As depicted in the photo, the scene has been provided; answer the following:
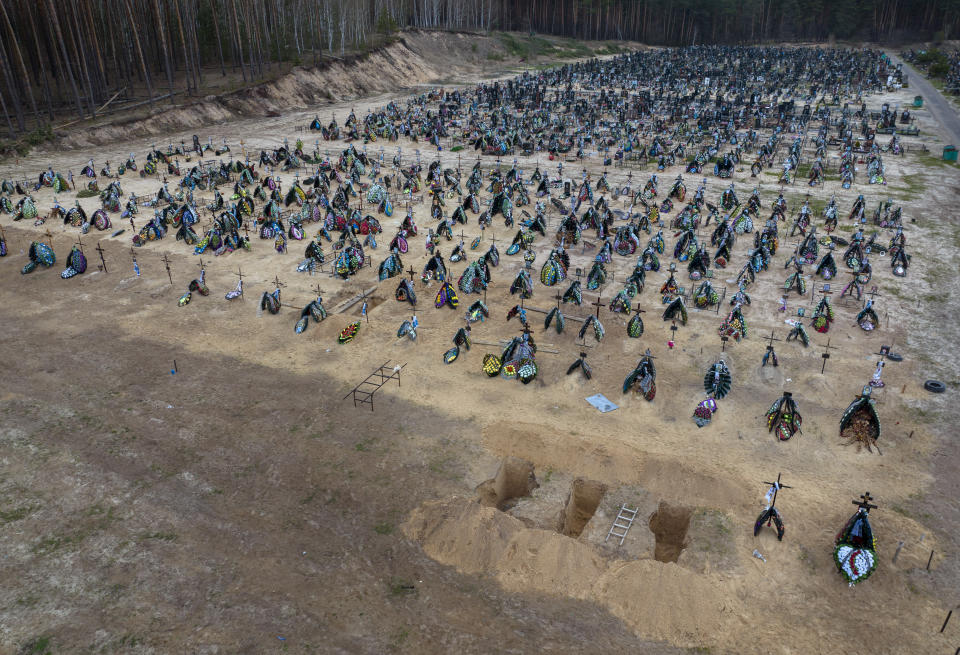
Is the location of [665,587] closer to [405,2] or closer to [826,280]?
[826,280]

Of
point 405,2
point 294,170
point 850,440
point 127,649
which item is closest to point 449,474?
point 127,649

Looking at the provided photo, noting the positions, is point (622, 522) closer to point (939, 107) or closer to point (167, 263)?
point (167, 263)

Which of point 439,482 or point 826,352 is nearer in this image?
point 439,482

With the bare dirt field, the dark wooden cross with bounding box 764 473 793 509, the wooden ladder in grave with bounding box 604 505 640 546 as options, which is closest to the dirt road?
the bare dirt field

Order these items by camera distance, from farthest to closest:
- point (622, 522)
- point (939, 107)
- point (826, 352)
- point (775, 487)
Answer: point (939, 107)
point (826, 352)
point (622, 522)
point (775, 487)

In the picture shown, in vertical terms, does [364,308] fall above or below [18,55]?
below

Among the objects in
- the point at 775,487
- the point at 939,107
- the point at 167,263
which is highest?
the point at 939,107

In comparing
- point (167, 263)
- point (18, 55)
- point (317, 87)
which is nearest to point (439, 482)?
point (167, 263)
